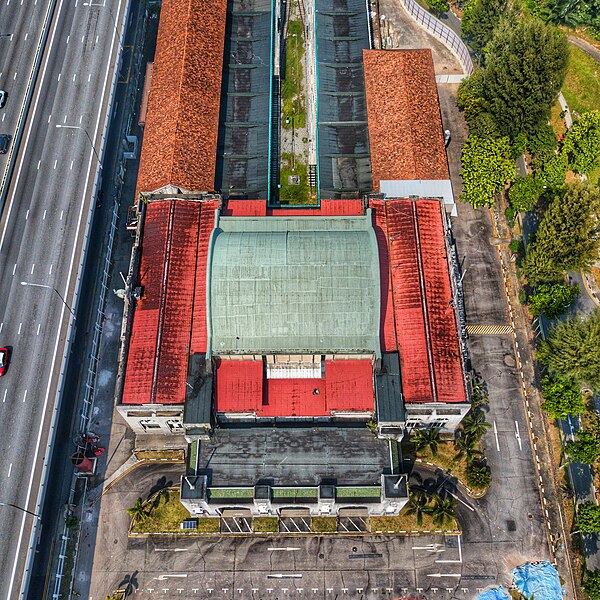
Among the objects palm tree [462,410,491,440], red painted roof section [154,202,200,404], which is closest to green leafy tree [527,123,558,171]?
palm tree [462,410,491,440]

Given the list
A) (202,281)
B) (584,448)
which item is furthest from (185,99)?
(584,448)

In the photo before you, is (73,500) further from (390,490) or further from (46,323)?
(390,490)

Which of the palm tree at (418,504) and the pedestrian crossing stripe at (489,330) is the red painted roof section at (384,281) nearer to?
the pedestrian crossing stripe at (489,330)

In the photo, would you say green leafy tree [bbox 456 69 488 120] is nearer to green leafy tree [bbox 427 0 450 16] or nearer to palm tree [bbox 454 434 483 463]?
green leafy tree [bbox 427 0 450 16]

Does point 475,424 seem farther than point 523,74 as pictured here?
No

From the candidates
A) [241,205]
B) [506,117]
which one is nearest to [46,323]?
[241,205]

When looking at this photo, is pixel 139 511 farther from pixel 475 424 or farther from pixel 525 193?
pixel 525 193

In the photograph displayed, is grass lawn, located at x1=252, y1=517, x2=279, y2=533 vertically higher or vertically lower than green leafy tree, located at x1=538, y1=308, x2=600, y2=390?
lower
